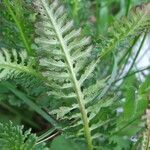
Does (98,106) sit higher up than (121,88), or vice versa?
(121,88)

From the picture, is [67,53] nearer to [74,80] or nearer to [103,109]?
[74,80]

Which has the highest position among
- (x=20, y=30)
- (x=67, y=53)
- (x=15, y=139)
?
(x=20, y=30)

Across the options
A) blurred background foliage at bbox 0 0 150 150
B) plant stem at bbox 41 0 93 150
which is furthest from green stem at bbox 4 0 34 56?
plant stem at bbox 41 0 93 150

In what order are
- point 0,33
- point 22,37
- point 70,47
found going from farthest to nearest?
point 0,33
point 22,37
point 70,47

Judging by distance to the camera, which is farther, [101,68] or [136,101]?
[101,68]

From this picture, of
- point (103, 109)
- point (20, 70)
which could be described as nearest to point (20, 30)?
point (20, 70)

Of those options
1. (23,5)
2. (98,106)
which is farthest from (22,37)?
(98,106)

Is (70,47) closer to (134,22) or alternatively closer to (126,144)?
(134,22)

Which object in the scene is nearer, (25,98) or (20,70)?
(20,70)

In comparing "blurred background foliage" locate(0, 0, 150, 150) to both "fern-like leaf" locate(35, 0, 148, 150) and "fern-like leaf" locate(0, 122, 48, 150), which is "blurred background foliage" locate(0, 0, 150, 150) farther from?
"fern-like leaf" locate(0, 122, 48, 150)

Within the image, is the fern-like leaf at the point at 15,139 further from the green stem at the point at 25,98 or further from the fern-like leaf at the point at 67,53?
the green stem at the point at 25,98

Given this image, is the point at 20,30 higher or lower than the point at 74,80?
higher
